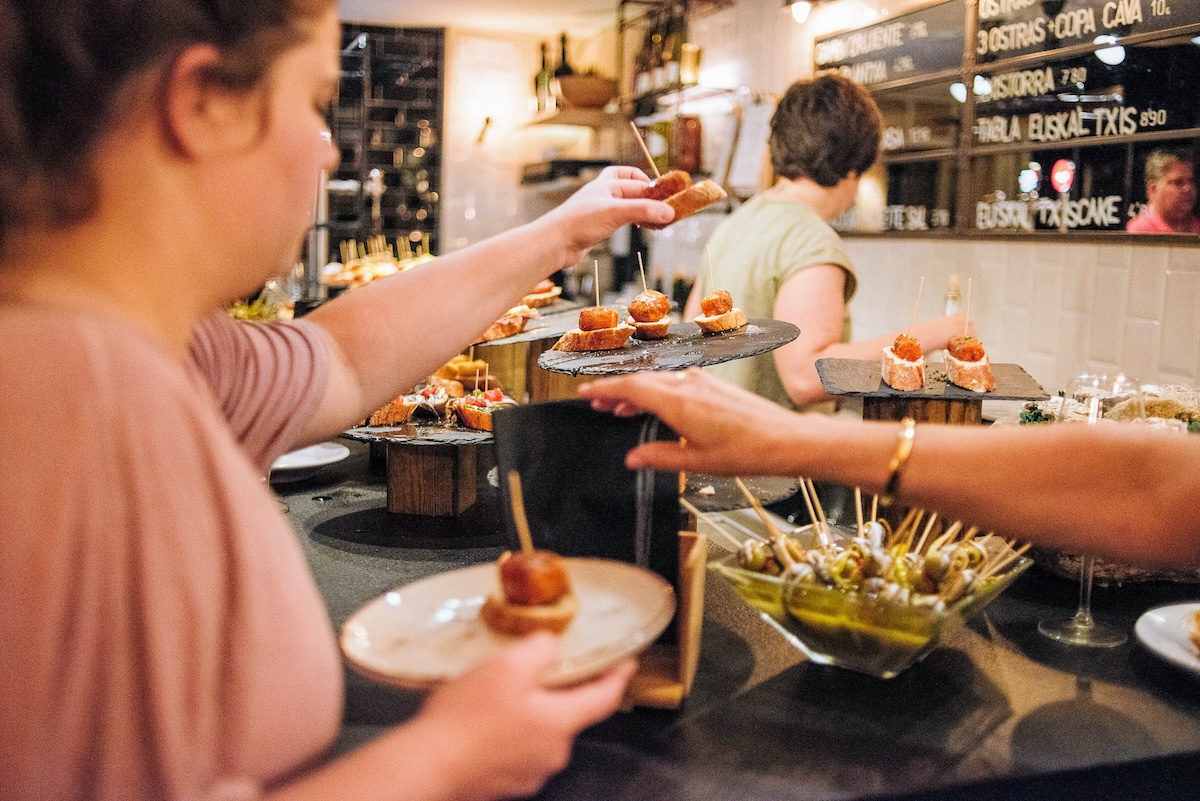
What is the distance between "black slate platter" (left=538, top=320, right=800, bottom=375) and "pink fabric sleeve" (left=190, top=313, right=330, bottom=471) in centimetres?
45

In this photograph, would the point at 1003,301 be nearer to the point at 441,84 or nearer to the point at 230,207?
the point at 230,207

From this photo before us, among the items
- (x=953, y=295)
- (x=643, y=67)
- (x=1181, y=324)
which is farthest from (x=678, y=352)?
(x=643, y=67)

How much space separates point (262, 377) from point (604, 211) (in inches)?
23.6

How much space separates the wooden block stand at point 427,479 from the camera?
203 cm

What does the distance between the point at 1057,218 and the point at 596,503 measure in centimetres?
261

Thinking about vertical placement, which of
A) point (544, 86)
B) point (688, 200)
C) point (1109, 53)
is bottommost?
point (688, 200)

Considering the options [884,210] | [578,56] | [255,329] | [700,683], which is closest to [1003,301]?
[884,210]

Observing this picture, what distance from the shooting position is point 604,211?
4.93 feet

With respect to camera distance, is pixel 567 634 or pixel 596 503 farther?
pixel 596 503

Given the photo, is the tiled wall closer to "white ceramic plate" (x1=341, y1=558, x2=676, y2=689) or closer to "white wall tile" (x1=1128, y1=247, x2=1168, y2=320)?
"white wall tile" (x1=1128, y1=247, x2=1168, y2=320)

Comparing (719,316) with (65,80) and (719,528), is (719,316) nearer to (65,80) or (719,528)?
(719,528)

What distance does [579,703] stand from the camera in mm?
734

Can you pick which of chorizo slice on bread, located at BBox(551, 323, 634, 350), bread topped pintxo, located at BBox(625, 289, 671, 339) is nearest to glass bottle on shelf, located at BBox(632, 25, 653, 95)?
bread topped pintxo, located at BBox(625, 289, 671, 339)

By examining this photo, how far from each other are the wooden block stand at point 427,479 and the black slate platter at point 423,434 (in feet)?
0.08
